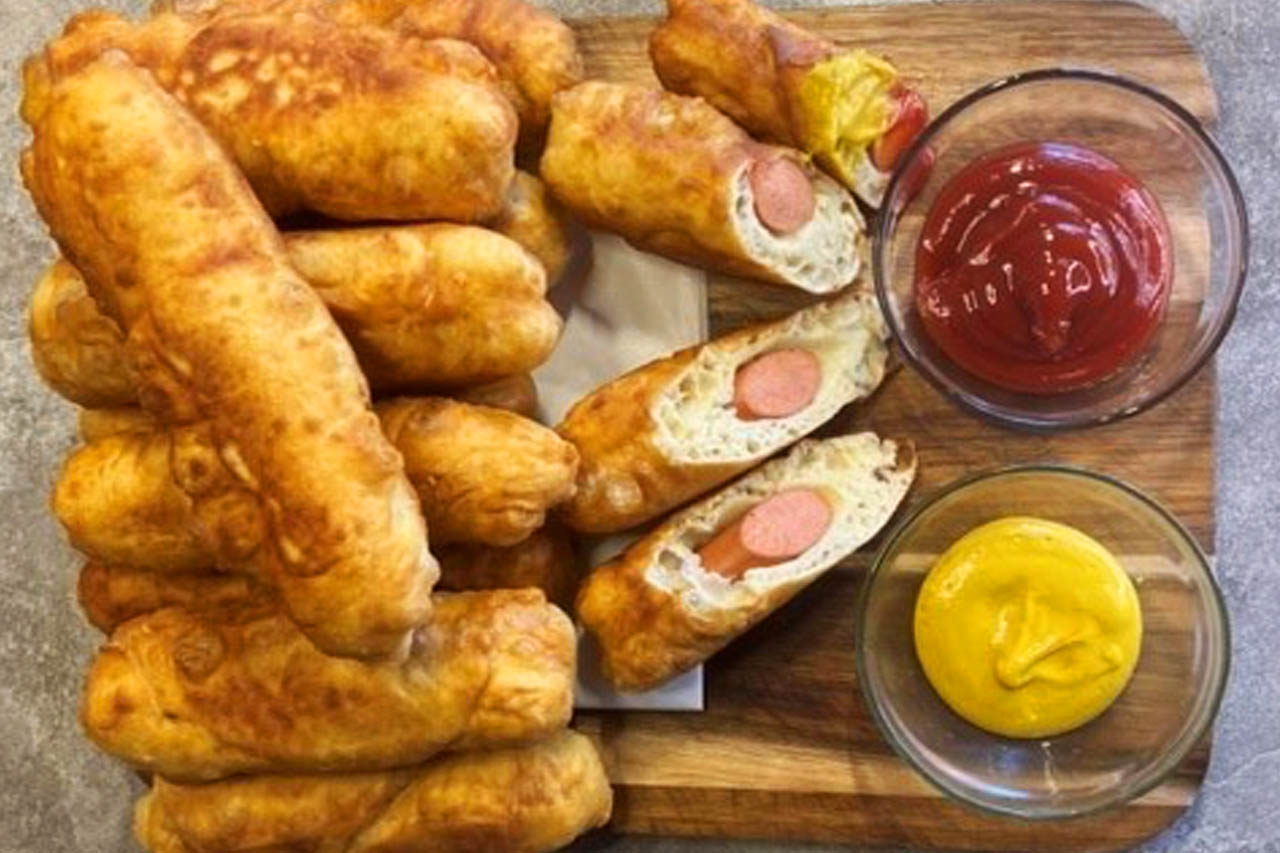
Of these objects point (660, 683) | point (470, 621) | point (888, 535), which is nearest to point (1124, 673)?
point (888, 535)

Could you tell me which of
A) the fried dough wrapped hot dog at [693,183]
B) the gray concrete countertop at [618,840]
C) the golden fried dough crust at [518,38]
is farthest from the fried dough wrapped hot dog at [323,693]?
the golden fried dough crust at [518,38]

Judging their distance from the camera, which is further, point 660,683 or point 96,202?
point 660,683

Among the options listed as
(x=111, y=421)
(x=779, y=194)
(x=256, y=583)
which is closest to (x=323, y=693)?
(x=256, y=583)

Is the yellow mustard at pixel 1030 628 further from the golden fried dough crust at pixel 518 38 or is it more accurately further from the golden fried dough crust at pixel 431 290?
the golden fried dough crust at pixel 518 38

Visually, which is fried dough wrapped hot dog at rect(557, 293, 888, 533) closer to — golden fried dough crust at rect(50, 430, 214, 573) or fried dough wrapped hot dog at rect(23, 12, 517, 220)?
fried dough wrapped hot dog at rect(23, 12, 517, 220)

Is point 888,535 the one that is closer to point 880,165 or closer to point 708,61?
point 880,165

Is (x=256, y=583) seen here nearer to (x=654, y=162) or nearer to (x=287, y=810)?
(x=287, y=810)

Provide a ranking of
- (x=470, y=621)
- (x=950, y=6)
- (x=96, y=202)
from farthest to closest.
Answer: (x=950, y=6) → (x=470, y=621) → (x=96, y=202)

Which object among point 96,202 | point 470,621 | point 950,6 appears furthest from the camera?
point 950,6
